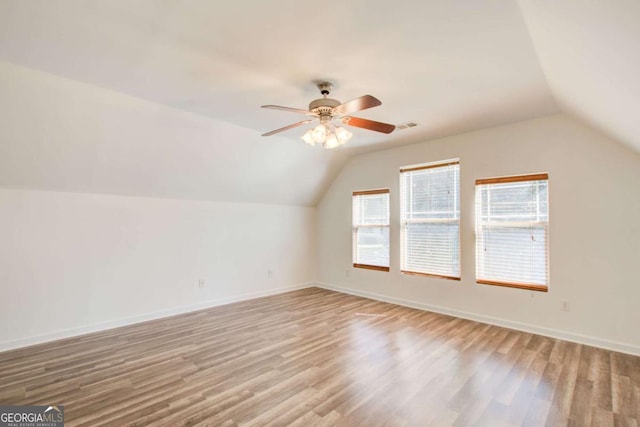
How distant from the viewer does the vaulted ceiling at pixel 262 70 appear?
186cm

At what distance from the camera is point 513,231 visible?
13.2ft

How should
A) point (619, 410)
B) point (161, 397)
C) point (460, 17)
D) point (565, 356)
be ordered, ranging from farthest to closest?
point (565, 356) < point (161, 397) < point (619, 410) < point (460, 17)

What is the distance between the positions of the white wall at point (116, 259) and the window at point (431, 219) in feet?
8.51

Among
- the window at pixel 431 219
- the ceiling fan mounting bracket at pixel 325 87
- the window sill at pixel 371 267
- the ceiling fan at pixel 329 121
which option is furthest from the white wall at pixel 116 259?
the ceiling fan mounting bracket at pixel 325 87

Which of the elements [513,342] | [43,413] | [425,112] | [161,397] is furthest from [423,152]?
[43,413]

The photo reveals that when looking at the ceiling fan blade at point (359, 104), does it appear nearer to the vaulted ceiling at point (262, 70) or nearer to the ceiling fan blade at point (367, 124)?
the ceiling fan blade at point (367, 124)

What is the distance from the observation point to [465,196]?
443cm

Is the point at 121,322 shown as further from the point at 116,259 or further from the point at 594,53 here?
the point at 594,53

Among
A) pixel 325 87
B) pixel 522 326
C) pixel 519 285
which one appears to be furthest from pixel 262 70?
pixel 522 326

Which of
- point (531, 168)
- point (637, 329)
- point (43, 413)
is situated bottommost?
point (43, 413)

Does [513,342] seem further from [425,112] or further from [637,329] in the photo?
[425,112]

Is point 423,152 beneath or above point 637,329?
above

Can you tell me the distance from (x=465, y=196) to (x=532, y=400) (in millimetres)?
2732

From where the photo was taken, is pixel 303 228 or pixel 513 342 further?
pixel 303 228
